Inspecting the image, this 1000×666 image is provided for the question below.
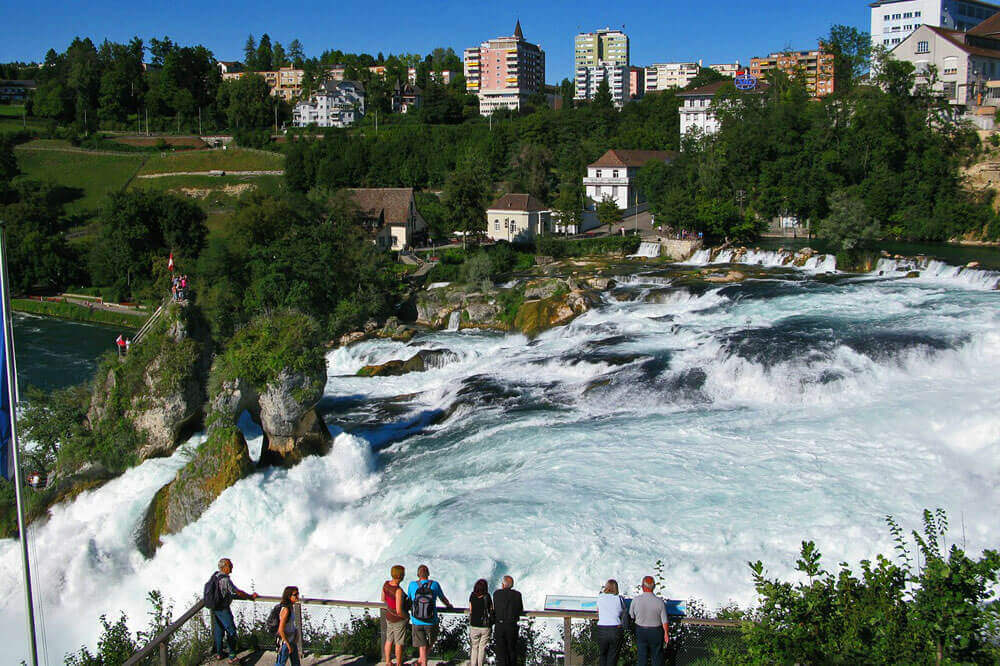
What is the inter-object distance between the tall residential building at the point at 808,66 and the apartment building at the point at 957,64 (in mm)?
10109

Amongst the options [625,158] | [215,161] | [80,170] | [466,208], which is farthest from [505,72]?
[466,208]

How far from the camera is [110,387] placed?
65.4 feet

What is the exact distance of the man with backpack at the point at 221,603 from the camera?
33.9 feet

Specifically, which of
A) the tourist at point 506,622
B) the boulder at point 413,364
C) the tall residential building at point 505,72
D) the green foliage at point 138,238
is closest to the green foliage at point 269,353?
the boulder at point 413,364

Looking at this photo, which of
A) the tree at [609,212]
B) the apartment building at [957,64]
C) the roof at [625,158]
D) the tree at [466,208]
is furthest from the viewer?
the apartment building at [957,64]

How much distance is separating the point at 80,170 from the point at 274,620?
315ft

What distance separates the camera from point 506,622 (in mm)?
9609

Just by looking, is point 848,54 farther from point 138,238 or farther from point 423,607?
point 423,607

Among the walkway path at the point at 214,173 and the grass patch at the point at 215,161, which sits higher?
the grass patch at the point at 215,161

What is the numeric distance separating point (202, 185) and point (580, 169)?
1634 inches

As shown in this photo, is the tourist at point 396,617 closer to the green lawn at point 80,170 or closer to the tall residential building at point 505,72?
the green lawn at point 80,170

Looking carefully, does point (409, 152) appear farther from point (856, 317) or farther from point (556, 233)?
point (856, 317)

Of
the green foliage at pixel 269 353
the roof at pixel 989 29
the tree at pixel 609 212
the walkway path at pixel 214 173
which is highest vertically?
the roof at pixel 989 29

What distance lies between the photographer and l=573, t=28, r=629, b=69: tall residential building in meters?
185
